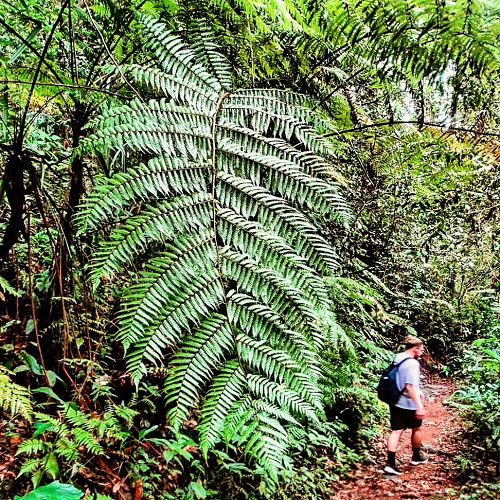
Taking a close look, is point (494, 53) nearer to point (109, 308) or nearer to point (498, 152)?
point (498, 152)

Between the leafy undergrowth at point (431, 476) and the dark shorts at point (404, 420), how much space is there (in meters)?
0.53

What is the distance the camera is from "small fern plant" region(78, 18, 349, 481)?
103 centimetres

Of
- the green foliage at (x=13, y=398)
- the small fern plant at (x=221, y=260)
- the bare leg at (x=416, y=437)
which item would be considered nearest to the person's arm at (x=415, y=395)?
the bare leg at (x=416, y=437)

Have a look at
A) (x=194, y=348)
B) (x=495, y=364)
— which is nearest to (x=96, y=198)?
(x=194, y=348)

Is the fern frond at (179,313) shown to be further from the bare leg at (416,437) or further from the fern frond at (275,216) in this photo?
the bare leg at (416,437)

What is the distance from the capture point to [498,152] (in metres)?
2.65

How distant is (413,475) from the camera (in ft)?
16.8

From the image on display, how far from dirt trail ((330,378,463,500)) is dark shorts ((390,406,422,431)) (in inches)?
21.0

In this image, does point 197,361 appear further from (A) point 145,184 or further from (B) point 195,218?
(A) point 145,184

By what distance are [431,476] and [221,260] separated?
518 centimetres

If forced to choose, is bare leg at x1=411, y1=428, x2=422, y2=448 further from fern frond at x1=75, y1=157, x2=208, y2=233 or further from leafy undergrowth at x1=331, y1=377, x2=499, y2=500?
fern frond at x1=75, y1=157, x2=208, y2=233

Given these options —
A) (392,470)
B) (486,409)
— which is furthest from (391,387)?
(486,409)

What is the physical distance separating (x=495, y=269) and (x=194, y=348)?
9.88 m

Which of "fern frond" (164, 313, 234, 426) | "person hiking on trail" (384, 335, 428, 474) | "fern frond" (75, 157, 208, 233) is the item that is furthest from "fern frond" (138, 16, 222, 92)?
"person hiking on trail" (384, 335, 428, 474)
